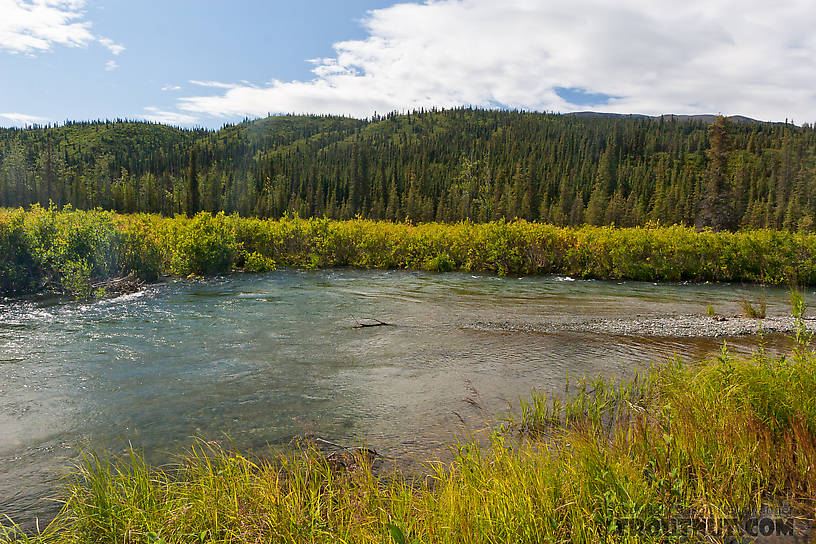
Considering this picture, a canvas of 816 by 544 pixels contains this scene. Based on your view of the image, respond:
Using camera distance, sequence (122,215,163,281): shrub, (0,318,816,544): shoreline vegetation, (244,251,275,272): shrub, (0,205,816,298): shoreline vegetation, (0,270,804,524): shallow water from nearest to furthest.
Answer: (0,318,816,544): shoreline vegetation, (0,270,804,524): shallow water, (0,205,816,298): shoreline vegetation, (122,215,163,281): shrub, (244,251,275,272): shrub

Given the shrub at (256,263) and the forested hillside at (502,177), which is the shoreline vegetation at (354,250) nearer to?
the shrub at (256,263)

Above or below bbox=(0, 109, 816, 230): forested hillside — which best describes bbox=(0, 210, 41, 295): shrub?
below

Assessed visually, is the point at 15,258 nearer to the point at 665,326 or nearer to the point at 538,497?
the point at 538,497

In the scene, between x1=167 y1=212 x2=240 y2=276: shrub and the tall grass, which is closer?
the tall grass

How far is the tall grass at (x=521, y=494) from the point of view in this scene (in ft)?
9.87

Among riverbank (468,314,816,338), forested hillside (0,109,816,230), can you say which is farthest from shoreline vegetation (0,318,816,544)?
forested hillside (0,109,816,230)

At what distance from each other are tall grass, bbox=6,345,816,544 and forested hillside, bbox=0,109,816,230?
5451 cm

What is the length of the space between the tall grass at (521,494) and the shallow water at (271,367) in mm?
1409

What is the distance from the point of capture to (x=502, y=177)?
96.8 metres

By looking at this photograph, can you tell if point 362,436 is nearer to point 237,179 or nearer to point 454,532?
point 454,532

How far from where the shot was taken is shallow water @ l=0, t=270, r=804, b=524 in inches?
220

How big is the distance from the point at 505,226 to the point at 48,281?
55.0 ft

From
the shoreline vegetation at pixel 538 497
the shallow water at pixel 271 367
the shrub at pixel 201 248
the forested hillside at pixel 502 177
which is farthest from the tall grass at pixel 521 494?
the forested hillside at pixel 502 177

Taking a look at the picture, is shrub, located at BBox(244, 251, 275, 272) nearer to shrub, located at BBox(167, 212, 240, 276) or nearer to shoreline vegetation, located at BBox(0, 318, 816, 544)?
shrub, located at BBox(167, 212, 240, 276)
